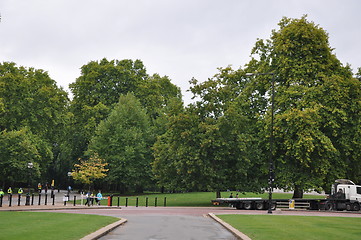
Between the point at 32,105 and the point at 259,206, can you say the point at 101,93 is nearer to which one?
the point at 32,105

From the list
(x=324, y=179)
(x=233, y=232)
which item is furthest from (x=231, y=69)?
(x=233, y=232)

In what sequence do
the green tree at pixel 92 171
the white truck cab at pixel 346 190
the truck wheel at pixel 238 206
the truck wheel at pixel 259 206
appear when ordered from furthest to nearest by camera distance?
the green tree at pixel 92 171 → the white truck cab at pixel 346 190 → the truck wheel at pixel 259 206 → the truck wheel at pixel 238 206

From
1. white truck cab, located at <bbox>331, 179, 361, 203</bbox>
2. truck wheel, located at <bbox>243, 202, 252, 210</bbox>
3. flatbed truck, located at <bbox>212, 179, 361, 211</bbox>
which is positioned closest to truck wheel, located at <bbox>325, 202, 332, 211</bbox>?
flatbed truck, located at <bbox>212, 179, 361, 211</bbox>

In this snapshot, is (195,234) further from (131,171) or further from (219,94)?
(131,171)

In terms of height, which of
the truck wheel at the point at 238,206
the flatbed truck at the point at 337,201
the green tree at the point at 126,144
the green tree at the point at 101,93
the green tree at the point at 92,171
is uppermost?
the green tree at the point at 101,93

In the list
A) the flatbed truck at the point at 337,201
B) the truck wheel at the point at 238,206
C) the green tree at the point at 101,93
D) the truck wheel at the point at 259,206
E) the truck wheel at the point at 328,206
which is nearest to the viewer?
the truck wheel at the point at 238,206

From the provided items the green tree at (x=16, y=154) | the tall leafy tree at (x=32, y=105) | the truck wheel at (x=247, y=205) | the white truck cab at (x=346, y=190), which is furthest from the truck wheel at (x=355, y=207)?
the tall leafy tree at (x=32, y=105)

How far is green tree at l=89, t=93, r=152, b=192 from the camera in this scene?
197ft

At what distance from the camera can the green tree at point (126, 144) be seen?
197 feet

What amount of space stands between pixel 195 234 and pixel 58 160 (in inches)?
2609

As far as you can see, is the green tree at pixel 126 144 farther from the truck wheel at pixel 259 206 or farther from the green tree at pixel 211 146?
the truck wheel at pixel 259 206

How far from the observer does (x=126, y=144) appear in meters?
61.5

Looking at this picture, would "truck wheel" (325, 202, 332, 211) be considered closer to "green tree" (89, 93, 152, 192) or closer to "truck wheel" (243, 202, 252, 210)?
"truck wheel" (243, 202, 252, 210)

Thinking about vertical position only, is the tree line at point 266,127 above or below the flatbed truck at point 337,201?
above
